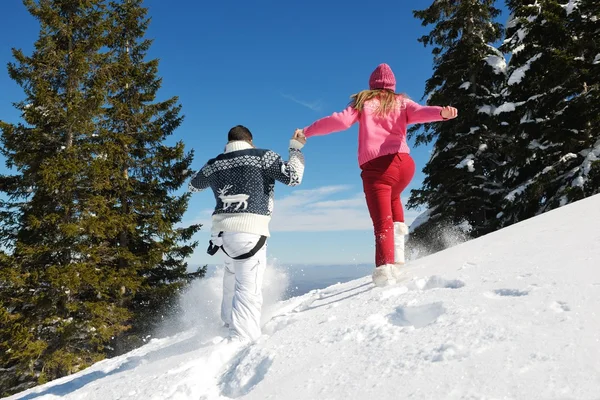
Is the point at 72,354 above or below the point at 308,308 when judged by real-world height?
below

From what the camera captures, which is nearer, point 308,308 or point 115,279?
point 308,308

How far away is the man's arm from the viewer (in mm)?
3781

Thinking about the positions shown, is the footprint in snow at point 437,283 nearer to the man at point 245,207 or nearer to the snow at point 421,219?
the man at point 245,207

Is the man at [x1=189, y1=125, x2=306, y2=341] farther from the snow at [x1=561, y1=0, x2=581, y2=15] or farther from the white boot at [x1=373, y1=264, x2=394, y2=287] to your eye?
the snow at [x1=561, y1=0, x2=581, y2=15]

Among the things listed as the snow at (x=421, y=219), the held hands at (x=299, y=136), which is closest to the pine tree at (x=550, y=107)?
the snow at (x=421, y=219)

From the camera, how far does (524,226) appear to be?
4156 mm

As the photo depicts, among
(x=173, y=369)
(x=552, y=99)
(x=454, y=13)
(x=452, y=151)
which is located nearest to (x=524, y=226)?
(x=173, y=369)

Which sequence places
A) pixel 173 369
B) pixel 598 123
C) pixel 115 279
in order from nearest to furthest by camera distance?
1. pixel 173 369
2. pixel 598 123
3. pixel 115 279

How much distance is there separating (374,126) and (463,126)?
1103 centimetres

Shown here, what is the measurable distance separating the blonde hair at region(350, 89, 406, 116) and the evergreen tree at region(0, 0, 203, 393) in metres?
10.1

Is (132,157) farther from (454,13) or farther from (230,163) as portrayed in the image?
(454,13)

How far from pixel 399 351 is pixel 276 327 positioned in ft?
5.91

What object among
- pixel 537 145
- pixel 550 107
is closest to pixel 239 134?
pixel 537 145

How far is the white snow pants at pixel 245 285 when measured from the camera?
3.38 m
